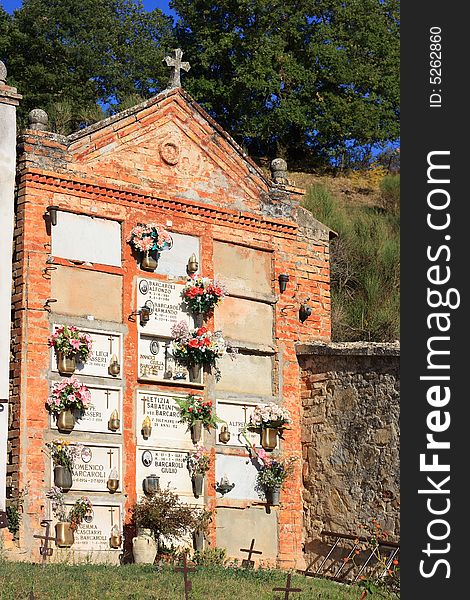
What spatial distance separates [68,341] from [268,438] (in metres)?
4.27

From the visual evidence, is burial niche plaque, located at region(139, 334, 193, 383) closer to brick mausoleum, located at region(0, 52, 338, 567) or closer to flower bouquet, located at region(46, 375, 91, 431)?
brick mausoleum, located at region(0, 52, 338, 567)

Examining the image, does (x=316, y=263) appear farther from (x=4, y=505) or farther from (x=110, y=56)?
(x=110, y=56)

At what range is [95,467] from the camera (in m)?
18.7

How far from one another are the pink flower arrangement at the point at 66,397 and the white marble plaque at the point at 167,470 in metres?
1.45

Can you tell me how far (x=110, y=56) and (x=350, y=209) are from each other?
9.56 metres

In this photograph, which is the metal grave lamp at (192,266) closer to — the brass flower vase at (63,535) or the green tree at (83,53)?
the brass flower vase at (63,535)

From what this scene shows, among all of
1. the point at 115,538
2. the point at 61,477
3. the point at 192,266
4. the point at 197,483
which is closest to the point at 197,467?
the point at 197,483

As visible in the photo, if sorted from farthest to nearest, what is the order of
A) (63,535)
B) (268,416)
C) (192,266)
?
(268,416)
(192,266)
(63,535)

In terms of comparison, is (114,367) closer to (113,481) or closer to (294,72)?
(113,481)

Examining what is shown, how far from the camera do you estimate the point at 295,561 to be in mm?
20828

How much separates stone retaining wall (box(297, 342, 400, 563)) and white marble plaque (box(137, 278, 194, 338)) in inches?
104

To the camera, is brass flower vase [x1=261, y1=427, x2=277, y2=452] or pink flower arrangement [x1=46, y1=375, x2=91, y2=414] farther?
brass flower vase [x1=261, y1=427, x2=277, y2=452]

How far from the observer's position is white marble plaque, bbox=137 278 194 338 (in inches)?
779

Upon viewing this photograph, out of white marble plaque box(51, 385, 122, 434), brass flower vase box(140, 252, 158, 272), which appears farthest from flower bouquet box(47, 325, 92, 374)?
brass flower vase box(140, 252, 158, 272)
